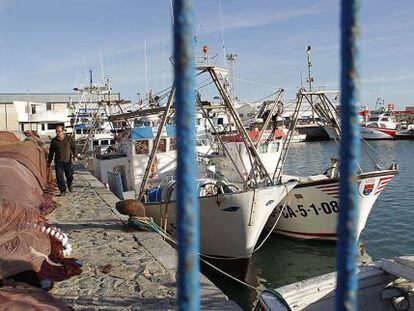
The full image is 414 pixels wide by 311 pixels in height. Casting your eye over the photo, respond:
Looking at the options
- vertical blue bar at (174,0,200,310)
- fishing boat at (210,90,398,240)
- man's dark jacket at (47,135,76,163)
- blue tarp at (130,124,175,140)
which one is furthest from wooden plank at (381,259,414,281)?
blue tarp at (130,124,175,140)

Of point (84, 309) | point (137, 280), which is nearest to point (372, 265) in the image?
point (137, 280)

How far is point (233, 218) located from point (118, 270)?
3.71 m

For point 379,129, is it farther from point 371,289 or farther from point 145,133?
point 371,289

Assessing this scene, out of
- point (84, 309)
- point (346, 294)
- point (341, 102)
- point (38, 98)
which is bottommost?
point (84, 309)

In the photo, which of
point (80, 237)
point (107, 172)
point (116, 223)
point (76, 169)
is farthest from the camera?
point (76, 169)

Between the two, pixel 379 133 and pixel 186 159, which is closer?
pixel 186 159

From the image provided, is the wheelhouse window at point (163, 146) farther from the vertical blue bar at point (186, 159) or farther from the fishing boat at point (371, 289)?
the vertical blue bar at point (186, 159)

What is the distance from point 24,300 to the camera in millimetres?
3912

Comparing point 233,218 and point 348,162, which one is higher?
point 348,162

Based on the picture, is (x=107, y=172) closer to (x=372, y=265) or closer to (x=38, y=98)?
(x=372, y=265)

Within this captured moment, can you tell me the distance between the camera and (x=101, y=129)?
31.9m

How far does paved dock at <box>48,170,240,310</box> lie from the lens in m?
5.07

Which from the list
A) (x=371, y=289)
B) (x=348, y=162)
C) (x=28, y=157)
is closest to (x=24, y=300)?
(x=348, y=162)

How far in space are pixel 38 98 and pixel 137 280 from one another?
86648 mm
